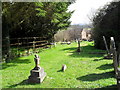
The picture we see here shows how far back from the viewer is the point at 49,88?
4.53m

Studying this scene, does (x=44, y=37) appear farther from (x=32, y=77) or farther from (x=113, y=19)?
(x=32, y=77)

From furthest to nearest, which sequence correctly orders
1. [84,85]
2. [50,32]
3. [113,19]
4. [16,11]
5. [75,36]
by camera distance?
[75,36], [50,32], [113,19], [16,11], [84,85]

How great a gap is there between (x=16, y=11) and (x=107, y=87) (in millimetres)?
8891

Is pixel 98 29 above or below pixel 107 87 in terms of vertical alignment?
above

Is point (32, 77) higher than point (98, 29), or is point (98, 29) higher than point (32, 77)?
point (98, 29)

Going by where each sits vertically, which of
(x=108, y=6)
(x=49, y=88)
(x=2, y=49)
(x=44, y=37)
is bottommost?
(x=49, y=88)

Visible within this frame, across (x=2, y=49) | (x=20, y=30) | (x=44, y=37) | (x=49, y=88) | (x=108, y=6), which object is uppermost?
(x=108, y=6)

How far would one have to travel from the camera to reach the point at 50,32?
18.1 m

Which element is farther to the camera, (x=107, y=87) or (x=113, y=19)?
(x=113, y=19)

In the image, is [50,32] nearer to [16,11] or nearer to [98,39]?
[98,39]

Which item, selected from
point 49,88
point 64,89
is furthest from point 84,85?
point 49,88

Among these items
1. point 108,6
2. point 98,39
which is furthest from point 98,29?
point 108,6

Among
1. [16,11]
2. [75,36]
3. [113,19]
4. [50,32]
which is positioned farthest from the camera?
[75,36]

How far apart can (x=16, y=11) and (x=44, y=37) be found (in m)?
7.40
